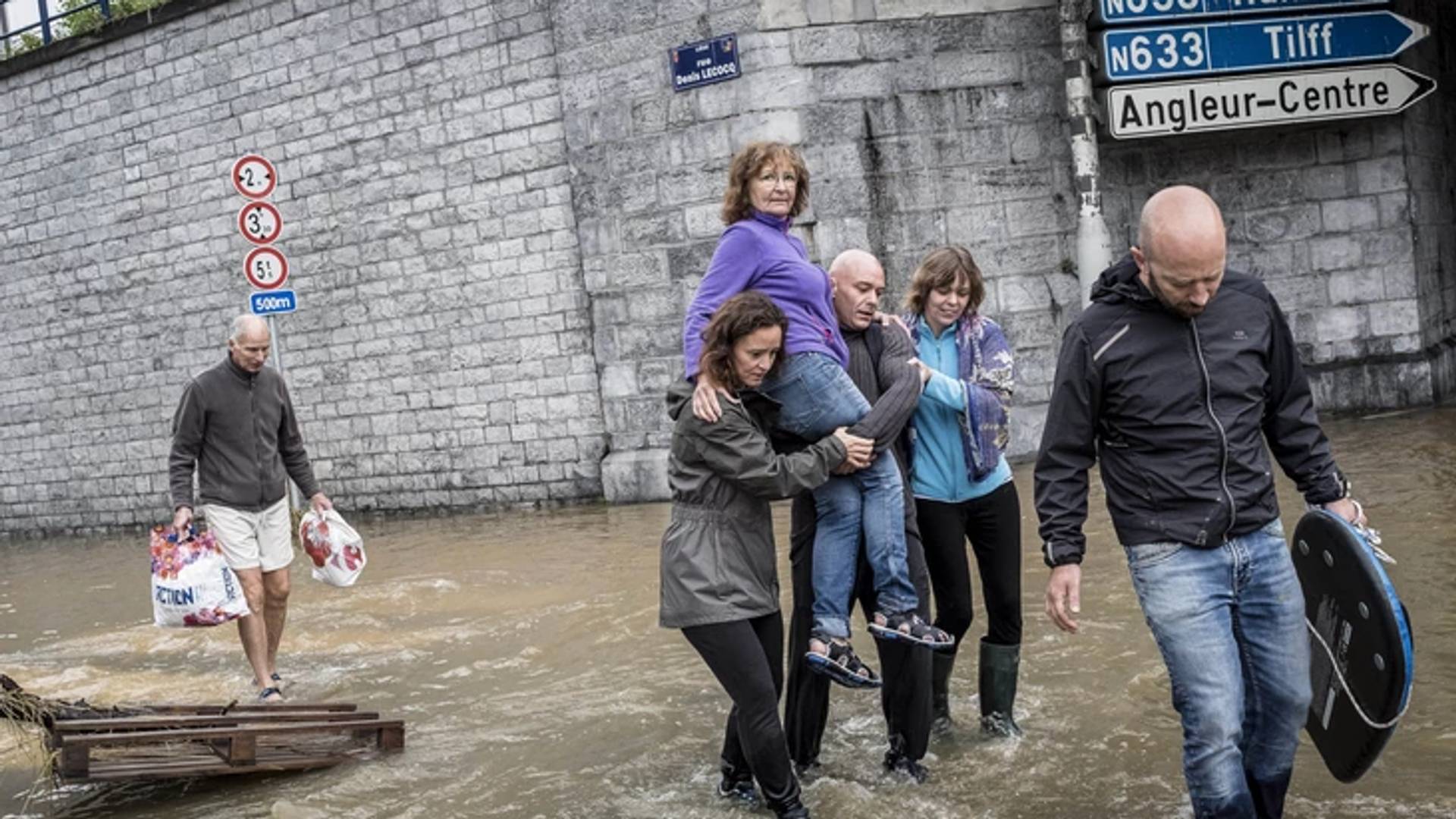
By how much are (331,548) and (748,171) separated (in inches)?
132

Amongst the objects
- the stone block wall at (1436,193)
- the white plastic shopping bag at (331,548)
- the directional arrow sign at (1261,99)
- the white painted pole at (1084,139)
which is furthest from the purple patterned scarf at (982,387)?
the stone block wall at (1436,193)

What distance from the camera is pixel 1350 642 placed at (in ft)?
12.0

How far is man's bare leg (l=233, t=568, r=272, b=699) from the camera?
6.88 meters

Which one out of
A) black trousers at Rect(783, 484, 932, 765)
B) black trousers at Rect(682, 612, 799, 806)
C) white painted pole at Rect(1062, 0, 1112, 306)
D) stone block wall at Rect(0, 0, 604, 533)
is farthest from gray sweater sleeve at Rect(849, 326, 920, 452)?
stone block wall at Rect(0, 0, 604, 533)

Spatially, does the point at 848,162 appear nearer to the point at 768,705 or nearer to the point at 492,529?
the point at 492,529

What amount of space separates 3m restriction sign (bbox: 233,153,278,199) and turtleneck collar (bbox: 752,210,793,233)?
7.73 metres

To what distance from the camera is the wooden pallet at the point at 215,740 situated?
16.1 ft

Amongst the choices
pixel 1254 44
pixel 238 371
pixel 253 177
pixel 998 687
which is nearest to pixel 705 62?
pixel 253 177

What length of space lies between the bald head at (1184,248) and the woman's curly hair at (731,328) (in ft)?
3.83

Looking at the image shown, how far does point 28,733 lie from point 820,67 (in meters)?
8.26

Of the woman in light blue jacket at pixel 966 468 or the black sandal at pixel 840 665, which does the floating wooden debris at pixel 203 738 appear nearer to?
the black sandal at pixel 840 665

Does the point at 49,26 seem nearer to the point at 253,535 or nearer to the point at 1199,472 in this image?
the point at 253,535

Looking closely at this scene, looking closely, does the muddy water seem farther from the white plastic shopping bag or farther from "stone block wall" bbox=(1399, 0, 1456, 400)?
"stone block wall" bbox=(1399, 0, 1456, 400)

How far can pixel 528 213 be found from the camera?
44.3ft
